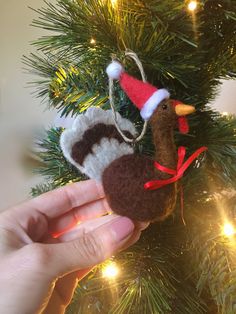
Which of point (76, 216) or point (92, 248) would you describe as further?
point (76, 216)

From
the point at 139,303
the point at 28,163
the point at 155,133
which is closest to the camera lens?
the point at 155,133

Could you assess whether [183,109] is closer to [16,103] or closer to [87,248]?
[87,248]

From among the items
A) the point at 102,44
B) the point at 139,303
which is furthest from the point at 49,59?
the point at 139,303

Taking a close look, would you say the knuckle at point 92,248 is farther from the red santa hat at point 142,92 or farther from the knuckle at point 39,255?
the red santa hat at point 142,92

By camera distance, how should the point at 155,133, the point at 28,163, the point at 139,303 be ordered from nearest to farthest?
1. the point at 155,133
2. the point at 139,303
3. the point at 28,163

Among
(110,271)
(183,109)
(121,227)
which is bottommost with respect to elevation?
(110,271)

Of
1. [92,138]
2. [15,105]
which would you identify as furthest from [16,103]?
[92,138]

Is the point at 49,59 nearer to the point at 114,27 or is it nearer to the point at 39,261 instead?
the point at 114,27
